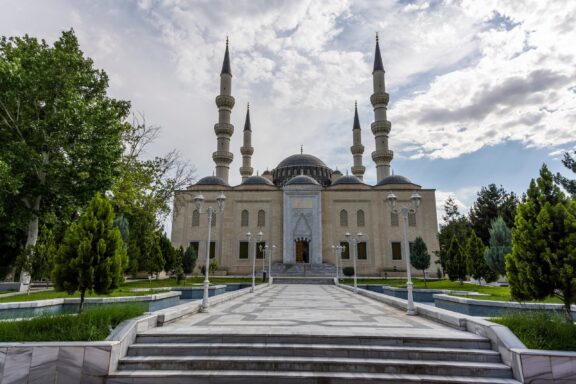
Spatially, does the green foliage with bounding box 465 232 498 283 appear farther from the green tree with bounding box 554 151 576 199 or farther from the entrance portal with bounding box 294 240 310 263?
the entrance portal with bounding box 294 240 310 263

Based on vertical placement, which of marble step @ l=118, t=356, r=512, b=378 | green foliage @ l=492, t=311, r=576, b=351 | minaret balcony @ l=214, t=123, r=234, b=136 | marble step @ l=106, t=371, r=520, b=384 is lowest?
marble step @ l=106, t=371, r=520, b=384

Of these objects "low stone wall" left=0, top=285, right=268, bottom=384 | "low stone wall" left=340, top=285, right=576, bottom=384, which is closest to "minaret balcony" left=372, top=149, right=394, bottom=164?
"low stone wall" left=340, top=285, right=576, bottom=384

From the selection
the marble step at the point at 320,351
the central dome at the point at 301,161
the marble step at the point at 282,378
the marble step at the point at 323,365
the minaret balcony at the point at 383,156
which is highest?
the central dome at the point at 301,161

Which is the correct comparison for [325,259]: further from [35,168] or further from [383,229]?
[35,168]

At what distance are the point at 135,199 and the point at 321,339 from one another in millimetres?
16714

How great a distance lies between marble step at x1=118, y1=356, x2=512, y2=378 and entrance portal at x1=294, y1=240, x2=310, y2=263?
2802cm

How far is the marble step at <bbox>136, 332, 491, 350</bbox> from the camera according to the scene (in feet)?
17.3

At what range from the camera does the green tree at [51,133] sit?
555 inches

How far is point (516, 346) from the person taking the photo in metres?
4.81

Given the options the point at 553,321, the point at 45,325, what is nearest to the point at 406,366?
the point at 553,321

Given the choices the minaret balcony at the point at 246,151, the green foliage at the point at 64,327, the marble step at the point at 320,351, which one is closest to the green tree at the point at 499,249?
the marble step at the point at 320,351

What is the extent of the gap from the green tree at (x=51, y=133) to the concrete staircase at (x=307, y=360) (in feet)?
39.7

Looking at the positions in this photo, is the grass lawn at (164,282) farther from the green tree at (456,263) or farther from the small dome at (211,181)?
the green tree at (456,263)

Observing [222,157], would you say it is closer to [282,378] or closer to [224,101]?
[224,101]
